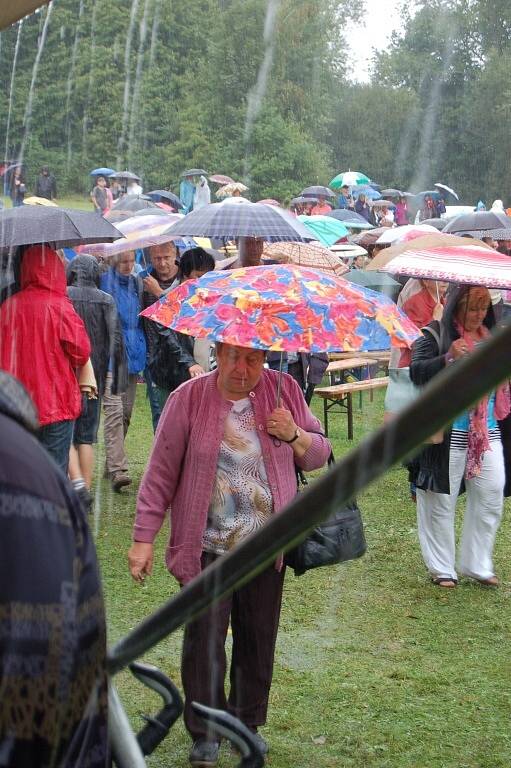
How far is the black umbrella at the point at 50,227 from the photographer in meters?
6.43

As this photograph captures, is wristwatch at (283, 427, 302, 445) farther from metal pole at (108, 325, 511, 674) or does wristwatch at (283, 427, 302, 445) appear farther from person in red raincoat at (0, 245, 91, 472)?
metal pole at (108, 325, 511, 674)

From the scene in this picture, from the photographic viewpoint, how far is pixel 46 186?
68.6 ft

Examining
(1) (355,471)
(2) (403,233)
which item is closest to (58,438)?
(1) (355,471)

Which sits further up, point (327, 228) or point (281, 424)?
point (281, 424)

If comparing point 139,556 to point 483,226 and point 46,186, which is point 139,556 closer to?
point 483,226

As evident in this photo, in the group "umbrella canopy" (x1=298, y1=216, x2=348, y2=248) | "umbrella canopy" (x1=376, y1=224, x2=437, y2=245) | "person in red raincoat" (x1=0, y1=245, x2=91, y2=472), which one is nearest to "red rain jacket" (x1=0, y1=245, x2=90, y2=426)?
"person in red raincoat" (x1=0, y1=245, x2=91, y2=472)

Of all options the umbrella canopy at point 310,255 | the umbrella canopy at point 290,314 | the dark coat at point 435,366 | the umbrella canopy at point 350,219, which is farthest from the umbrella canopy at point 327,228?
the umbrella canopy at point 290,314

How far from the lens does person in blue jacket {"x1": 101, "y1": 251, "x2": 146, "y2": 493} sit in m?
8.52

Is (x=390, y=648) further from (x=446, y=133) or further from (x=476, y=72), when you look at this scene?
(x=446, y=133)

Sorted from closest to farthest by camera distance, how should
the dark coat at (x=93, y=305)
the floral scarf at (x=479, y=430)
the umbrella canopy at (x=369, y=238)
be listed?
the floral scarf at (x=479, y=430) < the dark coat at (x=93, y=305) < the umbrella canopy at (x=369, y=238)

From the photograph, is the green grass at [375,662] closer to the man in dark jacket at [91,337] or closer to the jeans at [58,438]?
the man in dark jacket at [91,337]

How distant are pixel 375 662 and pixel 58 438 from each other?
2142 mm

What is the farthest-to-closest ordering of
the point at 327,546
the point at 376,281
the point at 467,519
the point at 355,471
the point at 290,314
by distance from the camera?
the point at 376,281, the point at 467,519, the point at 327,546, the point at 290,314, the point at 355,471

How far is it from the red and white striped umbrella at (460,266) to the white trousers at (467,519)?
1053 millimetres
